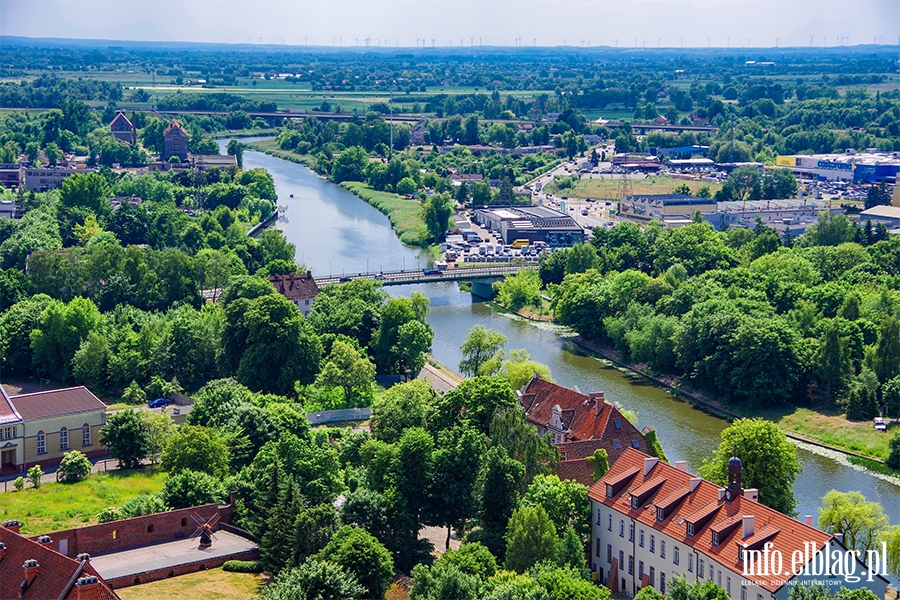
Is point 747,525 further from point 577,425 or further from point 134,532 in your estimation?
point 134,532

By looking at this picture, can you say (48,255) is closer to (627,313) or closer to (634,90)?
(627,313)

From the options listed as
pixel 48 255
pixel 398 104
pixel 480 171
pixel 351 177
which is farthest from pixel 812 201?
pixel 398 104

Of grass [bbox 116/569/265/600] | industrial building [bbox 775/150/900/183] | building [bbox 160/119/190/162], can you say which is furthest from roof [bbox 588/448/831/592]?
building [bbox 160/119/190/162]

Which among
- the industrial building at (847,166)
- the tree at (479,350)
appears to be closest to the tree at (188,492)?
the tree at (479,350)

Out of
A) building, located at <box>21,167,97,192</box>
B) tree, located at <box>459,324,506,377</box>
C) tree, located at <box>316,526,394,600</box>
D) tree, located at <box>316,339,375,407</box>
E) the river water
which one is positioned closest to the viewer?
tree, located at <box>316,526,394,600</box>

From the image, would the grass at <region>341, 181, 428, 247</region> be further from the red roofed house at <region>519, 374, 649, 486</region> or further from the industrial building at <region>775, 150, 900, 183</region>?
the red roofed house at <region>519, 374, 649, 486</region>

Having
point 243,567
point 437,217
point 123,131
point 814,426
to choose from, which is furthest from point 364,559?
point 123,131
